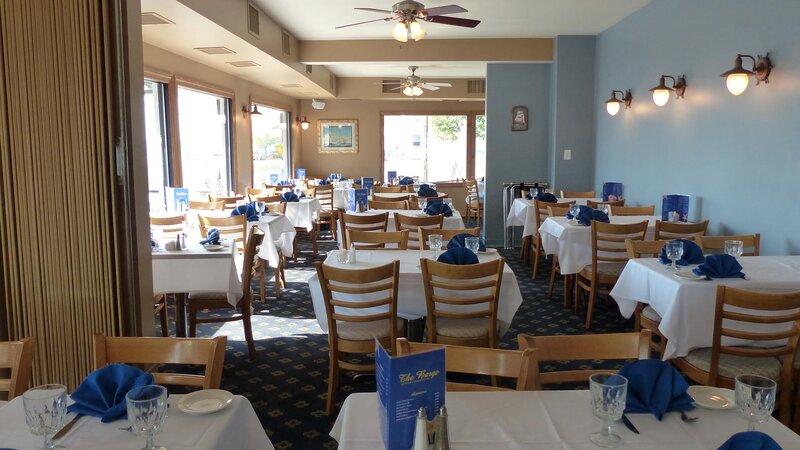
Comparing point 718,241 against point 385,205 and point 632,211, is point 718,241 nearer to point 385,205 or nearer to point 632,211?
point 632,211

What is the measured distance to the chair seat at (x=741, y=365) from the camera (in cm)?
287

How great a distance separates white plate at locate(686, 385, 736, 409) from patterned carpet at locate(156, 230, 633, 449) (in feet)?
6.09

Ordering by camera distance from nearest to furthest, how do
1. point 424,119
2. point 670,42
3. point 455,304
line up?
1. point 455,304
2. point 670,42
3. point 424,119

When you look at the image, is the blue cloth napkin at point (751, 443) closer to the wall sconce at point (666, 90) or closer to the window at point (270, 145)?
the wall sconce at point (666, 90)

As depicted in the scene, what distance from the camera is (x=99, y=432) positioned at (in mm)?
1617

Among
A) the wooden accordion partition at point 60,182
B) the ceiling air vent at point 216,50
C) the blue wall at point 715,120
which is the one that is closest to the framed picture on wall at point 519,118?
the blue wall at point 715,120

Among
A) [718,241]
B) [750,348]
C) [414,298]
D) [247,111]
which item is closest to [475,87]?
[247,111]

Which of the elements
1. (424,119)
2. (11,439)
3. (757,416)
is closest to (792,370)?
(757,416)

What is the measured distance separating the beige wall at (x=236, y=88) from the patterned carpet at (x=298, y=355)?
2.92 meters

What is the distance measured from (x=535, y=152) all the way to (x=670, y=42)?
3177 mm

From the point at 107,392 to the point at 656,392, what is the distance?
1540 mm

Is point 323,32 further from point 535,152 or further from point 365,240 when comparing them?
point 365,240

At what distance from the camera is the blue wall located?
4.39m

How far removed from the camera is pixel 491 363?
1.98m
